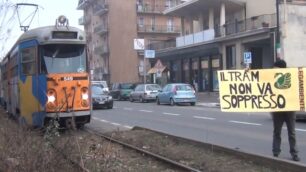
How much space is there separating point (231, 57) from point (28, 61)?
105ft

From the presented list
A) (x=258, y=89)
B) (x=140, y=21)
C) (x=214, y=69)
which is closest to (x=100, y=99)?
(x=214, y=69)

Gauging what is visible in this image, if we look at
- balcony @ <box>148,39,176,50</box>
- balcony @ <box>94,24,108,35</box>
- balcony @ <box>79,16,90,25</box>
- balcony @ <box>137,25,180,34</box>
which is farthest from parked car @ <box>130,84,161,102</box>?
balcony @ <box>79,16,90,25</box>

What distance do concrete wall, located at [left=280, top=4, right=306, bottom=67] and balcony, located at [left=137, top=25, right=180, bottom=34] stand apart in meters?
47.5

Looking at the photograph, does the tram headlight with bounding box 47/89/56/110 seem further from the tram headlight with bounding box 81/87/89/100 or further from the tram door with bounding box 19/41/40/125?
the tram headlight with bounding box 81/87/89/100

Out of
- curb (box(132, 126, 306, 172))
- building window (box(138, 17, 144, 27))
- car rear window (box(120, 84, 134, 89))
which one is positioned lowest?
curb (box(132, 126, 306, 172))

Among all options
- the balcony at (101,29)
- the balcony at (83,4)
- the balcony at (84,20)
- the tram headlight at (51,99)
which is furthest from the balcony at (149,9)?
the tram headlight at (51,99)

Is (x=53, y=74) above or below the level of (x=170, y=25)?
below

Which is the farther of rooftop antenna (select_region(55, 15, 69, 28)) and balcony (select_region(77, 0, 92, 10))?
balcony (select_region(77, 0, 92, 10))

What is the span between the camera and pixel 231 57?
4734 centimetres

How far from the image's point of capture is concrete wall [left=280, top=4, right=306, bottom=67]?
41.5 meters

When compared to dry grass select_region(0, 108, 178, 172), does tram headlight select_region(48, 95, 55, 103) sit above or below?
above

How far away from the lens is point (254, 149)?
1308 cm

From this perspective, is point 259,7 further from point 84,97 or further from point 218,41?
point 84,97

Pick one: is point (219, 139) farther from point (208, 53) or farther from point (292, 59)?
point (208, 53)
